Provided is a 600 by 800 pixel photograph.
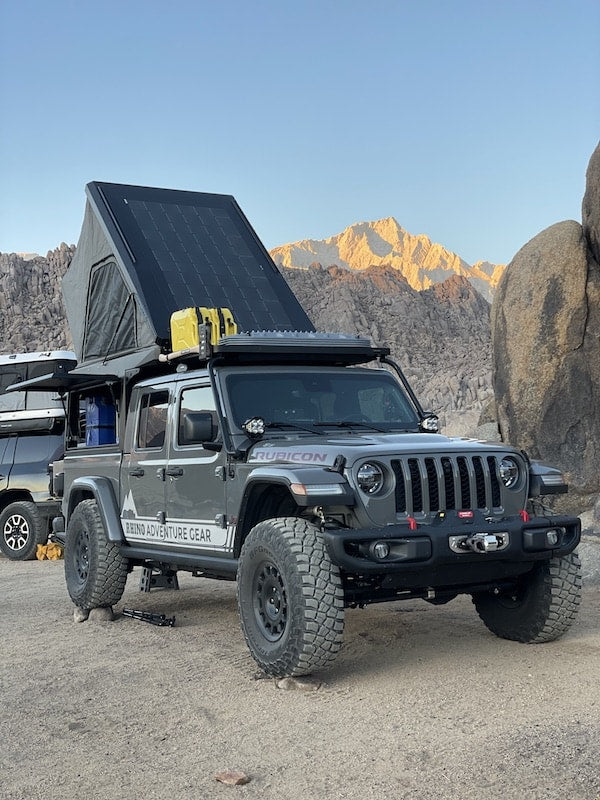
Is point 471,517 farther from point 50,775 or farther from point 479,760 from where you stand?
point 50,775

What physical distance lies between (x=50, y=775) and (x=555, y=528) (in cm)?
346

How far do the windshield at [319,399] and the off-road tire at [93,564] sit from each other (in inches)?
87.8

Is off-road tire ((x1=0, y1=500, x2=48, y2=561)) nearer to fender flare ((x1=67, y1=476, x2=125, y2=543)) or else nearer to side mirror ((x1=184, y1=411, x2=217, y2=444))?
fender flare ((x1=67, y1=476, x2=125, y2=543))

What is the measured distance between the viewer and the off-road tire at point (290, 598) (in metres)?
5.70

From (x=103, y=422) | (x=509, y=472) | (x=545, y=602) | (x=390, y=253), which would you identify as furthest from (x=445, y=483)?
(x=390, y=253)

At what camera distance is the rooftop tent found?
29.8 ft

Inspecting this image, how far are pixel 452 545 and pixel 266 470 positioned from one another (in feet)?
4.11

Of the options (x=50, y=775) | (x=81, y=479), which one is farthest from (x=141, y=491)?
(x=50, y=775)

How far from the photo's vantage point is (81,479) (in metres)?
8.97

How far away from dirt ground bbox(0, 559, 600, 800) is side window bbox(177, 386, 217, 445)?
167 cm

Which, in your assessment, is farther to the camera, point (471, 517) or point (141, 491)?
point (141, 491)

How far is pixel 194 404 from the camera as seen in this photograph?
7.40 m

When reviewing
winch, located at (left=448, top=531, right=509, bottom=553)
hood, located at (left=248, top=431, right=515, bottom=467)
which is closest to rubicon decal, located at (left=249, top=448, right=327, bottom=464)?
hood, located at (left=248, top=431, right=515, bottom=467)

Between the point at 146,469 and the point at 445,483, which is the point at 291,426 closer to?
the point at 445,483
